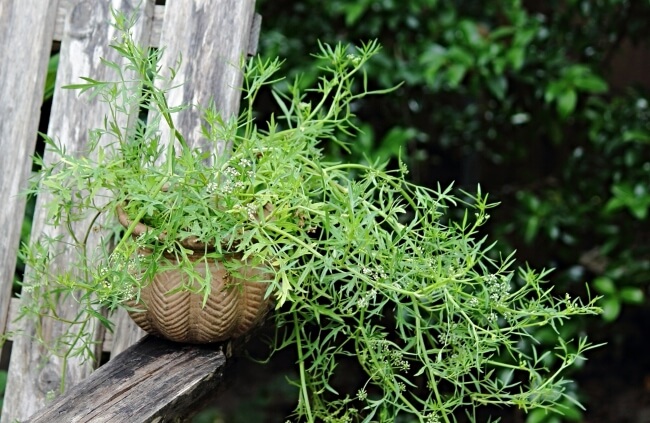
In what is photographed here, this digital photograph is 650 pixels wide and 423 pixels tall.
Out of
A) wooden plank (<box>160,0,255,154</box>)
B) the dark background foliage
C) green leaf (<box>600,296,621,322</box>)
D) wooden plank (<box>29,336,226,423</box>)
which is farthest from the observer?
the dark background foliage

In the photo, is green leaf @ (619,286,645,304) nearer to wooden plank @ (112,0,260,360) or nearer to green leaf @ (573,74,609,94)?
green leaf @ (573,74,609,94)

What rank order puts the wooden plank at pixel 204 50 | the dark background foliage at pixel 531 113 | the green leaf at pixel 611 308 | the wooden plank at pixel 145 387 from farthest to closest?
1. the dark background foliage at pixel 531 113
2. the green leaf at pixel 611 308
3. the wooden plank at pixel 204 50
4. the wooden plank at pixel 145 387

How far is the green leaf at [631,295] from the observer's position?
97.7 inches

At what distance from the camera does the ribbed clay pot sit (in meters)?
1.41

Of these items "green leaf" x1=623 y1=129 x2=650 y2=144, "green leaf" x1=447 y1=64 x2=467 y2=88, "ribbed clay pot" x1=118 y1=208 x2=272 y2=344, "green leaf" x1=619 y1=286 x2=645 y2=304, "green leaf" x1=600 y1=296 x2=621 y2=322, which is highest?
"green leaf" x1=447 y1=64 x2=467 y2=88

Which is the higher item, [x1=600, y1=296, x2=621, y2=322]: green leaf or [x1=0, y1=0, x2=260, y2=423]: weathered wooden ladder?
[x1=0, y1=0, x2=260, y2=423]: weathered wooden ladder

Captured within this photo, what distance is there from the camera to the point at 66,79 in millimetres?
1799

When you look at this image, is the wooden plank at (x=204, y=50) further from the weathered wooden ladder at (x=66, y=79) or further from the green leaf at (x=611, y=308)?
the green leaf at (x=611, y=308)

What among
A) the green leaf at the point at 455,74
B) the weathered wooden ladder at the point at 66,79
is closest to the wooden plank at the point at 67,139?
the weathered wooden ladder at the point at 66,79

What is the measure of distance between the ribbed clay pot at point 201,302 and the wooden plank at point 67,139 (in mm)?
360

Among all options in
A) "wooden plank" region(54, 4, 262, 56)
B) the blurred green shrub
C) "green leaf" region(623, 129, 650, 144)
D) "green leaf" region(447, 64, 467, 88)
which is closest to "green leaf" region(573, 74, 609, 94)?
the blurred green shrub

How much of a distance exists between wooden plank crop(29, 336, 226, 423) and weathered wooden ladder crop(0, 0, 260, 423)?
28cm

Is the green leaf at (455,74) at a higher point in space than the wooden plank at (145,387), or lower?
higher

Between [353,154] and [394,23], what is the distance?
0.44 meters
